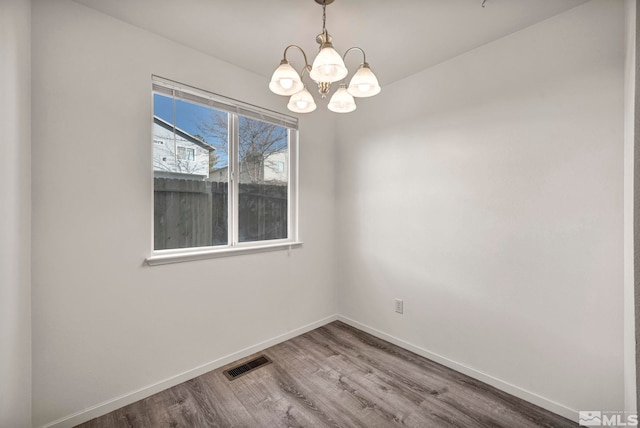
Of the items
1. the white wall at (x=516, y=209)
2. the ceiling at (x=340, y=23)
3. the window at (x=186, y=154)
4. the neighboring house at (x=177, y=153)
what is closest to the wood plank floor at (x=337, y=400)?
the white wall at (x=516, y=209)

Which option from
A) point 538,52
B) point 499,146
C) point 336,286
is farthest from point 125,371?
point 538,52

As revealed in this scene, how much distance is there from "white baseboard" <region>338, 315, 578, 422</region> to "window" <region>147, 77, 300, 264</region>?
4.35 feet

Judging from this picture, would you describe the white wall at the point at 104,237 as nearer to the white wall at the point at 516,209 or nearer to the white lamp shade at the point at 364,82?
the white lamp shade at the point at 364,82

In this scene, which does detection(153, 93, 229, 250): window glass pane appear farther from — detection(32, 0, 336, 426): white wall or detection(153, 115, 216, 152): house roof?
detection(32, 0, 336, 426): white wall

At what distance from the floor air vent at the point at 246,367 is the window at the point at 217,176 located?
941mm

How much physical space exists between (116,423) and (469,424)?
2.15 meters

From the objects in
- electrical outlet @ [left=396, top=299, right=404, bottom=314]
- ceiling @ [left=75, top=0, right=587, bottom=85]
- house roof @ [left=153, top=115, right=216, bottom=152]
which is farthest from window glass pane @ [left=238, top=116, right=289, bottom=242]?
electrical outlet @ [left=396, top=299, right=404, bottom=314]

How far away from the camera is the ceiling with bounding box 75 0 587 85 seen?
5.41 ft

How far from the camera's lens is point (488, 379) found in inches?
79.5

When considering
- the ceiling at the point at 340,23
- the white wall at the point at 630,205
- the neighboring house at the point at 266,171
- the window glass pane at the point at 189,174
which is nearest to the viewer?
the white wall at the point at 630,205

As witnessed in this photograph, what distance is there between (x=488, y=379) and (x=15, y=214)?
3057mm

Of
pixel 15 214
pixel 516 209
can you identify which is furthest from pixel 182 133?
pixel 516 209

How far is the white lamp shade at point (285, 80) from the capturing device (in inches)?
52.1
